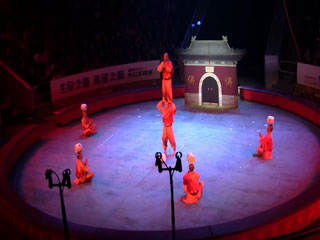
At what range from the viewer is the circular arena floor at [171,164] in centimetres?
875

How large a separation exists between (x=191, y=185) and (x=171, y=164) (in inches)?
86.1

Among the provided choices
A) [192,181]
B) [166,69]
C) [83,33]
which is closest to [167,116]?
[166,69]

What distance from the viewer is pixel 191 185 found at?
29.1 ft

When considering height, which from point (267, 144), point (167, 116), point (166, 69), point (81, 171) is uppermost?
point (166, 69)

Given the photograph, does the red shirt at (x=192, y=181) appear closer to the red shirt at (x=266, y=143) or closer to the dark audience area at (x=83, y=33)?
the red shirt at (x=266, y=143)

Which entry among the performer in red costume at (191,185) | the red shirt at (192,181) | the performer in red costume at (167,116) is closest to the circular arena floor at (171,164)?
the performer in red costume at (191,185)

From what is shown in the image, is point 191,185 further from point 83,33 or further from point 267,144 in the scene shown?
point 83,33

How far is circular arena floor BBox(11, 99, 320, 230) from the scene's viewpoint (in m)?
8.75

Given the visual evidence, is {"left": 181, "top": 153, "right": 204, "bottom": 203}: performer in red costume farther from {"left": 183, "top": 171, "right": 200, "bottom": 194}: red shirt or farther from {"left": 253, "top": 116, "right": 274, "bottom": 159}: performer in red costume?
{"left": 253, "top": 116, "right": 274, "bottom": 159}: performer in red costume

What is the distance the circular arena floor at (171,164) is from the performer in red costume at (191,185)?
0.17 meters

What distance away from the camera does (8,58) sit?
1641 centimetres

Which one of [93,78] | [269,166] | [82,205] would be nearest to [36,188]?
[82,205]

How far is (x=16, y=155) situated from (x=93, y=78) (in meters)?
6.20

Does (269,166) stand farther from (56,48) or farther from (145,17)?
(145,17)
